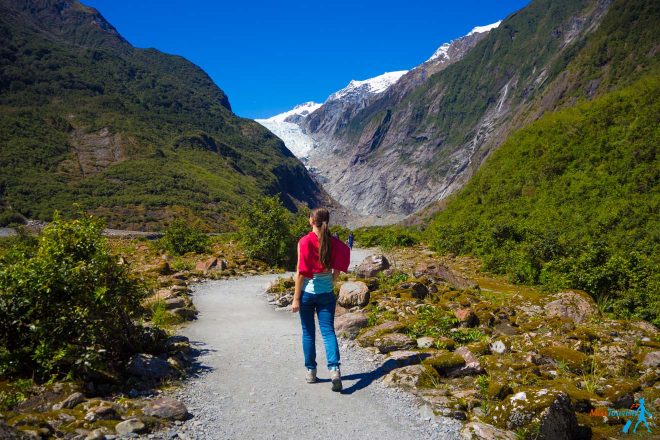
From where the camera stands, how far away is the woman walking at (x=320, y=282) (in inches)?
275

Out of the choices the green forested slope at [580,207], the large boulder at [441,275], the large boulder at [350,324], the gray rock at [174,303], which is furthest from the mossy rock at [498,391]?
the large boulder at [441,275]

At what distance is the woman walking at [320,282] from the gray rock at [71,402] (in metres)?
3.23

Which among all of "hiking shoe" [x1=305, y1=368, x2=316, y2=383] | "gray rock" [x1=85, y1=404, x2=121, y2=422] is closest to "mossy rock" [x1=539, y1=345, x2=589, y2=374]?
"hiking shoe" [x1=305, y1=368, x2=316, y2=383]

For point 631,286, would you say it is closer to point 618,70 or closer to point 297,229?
point 297,229

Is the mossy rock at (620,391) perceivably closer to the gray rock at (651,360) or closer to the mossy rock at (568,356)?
the mossy rock at (568,356)

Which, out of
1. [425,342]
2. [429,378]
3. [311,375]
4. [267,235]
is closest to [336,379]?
[311,375]

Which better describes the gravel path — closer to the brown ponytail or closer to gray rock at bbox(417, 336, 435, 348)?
gray rock at bbox(417, 336, 435, 348)

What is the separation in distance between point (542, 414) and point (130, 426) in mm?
5276

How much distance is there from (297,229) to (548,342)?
1957cm

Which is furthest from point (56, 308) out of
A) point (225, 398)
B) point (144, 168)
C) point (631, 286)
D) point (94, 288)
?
point (144, 168)

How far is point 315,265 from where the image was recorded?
700cm

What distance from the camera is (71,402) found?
5.71m

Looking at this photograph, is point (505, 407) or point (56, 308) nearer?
point (505, 407)

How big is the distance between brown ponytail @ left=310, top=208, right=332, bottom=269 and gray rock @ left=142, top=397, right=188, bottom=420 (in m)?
2.99
